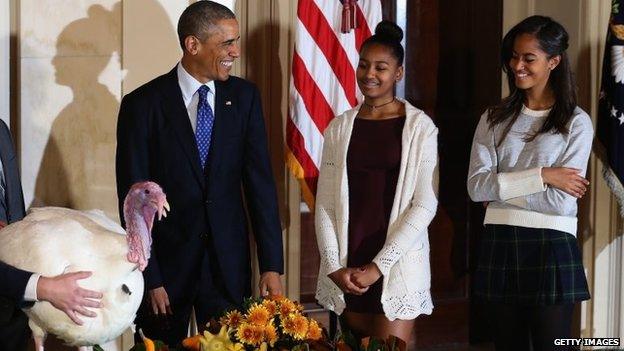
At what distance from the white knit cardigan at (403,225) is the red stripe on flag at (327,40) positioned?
0.66m

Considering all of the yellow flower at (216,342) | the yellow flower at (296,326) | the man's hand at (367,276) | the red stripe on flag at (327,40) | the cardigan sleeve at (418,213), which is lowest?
the man's hand at (367,276)

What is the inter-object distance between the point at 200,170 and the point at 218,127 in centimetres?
16

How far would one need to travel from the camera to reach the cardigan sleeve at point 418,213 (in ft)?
11.3

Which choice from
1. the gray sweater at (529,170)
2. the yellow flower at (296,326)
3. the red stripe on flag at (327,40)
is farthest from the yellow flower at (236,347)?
the red stripe on flag at (327,40)

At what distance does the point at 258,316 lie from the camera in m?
2.39

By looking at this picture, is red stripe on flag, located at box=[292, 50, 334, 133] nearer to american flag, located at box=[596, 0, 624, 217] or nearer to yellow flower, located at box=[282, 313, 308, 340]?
american flag, located at box=[596, 0, 624, 217]

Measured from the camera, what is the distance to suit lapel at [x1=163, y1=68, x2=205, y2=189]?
10.7ft

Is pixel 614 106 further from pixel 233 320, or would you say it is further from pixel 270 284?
pixel 233 320

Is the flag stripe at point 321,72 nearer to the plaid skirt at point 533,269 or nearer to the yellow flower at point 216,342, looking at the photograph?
the plaid skirt at point 533,269

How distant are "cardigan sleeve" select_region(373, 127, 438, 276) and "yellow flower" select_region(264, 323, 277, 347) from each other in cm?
111

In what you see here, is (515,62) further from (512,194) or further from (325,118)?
(325,118)

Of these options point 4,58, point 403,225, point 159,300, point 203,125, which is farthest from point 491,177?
point 4,58

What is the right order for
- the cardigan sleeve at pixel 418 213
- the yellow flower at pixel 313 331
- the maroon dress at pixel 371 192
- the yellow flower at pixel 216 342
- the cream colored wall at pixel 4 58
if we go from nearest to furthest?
1. the yellow flower at pixel 216 342
2. the yellow flower at pixel 313 331
3. the cardigan sleeve at pixel 418 213
4. the maroon dress at pixel 371 192
5. the cream colored wall at pixel 4 58

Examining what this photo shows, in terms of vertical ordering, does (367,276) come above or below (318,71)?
below
